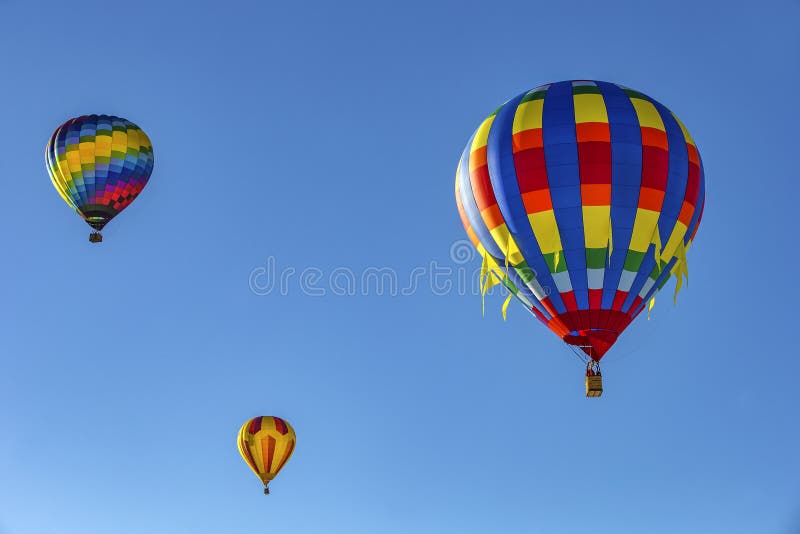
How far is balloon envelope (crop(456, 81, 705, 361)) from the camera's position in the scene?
102 ft

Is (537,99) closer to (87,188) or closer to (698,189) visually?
(698,189)

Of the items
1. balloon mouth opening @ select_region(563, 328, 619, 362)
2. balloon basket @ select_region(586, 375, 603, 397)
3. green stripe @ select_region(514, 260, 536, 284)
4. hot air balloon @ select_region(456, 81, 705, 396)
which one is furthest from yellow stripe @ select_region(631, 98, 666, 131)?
balloon basket @ select_region(586, 375, 603, 397)

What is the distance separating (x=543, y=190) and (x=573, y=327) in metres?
3.12

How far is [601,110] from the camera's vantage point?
3175cm

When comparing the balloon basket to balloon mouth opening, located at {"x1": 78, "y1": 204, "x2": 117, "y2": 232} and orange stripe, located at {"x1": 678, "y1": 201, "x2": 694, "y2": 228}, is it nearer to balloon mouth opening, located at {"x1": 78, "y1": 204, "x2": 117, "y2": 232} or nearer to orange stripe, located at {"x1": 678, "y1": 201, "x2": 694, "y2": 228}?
orange stripe, located at {"x1": 678, "y1": 201, "x2": 694, "y2": 228}

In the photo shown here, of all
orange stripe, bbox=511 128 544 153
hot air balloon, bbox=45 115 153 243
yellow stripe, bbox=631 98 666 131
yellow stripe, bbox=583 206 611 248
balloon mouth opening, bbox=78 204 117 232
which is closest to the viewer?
yellow stripe, bbox=583 206 611 248

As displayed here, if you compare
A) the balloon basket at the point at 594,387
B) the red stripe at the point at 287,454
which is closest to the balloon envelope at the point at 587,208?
the balloon basket at the point at 594,387

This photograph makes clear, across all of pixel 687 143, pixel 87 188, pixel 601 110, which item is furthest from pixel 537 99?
pixel 87 188

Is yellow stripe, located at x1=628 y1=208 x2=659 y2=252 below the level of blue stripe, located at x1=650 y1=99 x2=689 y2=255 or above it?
below

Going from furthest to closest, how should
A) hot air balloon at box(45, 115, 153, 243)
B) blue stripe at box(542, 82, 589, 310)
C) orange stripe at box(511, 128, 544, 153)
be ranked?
1. hot air balloon at box(45, 115, 153, 243)
2. orange stripe at box(511, 128, 544, 153)
3. blue stripe at box(542, 82, 589, 310)

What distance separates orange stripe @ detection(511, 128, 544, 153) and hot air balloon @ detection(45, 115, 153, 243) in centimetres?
1483

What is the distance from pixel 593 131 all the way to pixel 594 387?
5725 mm

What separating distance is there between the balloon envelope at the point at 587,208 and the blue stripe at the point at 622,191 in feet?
0.07

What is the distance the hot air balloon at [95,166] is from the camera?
41406 mm
